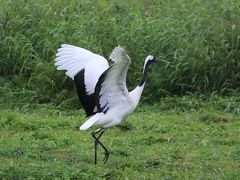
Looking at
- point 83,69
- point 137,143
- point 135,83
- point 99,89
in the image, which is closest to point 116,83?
point 99,89

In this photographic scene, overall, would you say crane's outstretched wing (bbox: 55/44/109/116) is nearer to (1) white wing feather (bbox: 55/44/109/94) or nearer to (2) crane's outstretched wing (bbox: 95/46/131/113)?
(1) white wing feather (bbox: 55/44/109/94)

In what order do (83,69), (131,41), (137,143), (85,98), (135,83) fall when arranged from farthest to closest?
(131,41)
(135,83)
(137,143)
(83,69)
(85,98)

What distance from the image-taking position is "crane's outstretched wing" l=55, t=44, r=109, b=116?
6.91 meters

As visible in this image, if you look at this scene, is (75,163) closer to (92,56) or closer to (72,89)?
(92,56)

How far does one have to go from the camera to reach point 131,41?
1011cm

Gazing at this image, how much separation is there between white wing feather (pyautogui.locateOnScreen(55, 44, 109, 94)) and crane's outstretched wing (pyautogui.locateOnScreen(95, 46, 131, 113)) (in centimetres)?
17

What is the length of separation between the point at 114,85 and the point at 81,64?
604 millimetres

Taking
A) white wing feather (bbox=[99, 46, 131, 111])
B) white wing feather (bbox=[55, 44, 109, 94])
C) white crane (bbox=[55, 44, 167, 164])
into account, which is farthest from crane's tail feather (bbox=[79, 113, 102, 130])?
white wing feather (bbox=[55, 44, 109, 94])

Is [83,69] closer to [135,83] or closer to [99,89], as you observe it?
[99,89]

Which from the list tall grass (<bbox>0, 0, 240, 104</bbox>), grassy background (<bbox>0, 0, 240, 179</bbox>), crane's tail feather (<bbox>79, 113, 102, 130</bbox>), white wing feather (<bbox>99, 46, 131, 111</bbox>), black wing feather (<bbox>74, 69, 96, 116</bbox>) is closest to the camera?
white wing feather (<bbox>99, 46, 131, 111</bbox>)

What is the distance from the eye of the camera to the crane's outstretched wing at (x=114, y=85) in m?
6.18

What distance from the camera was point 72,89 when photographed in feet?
32.8

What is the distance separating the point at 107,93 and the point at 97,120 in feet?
0.87

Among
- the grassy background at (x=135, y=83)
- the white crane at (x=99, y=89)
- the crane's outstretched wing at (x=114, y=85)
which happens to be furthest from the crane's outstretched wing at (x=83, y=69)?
the grassy background at (x=135, y=83)
